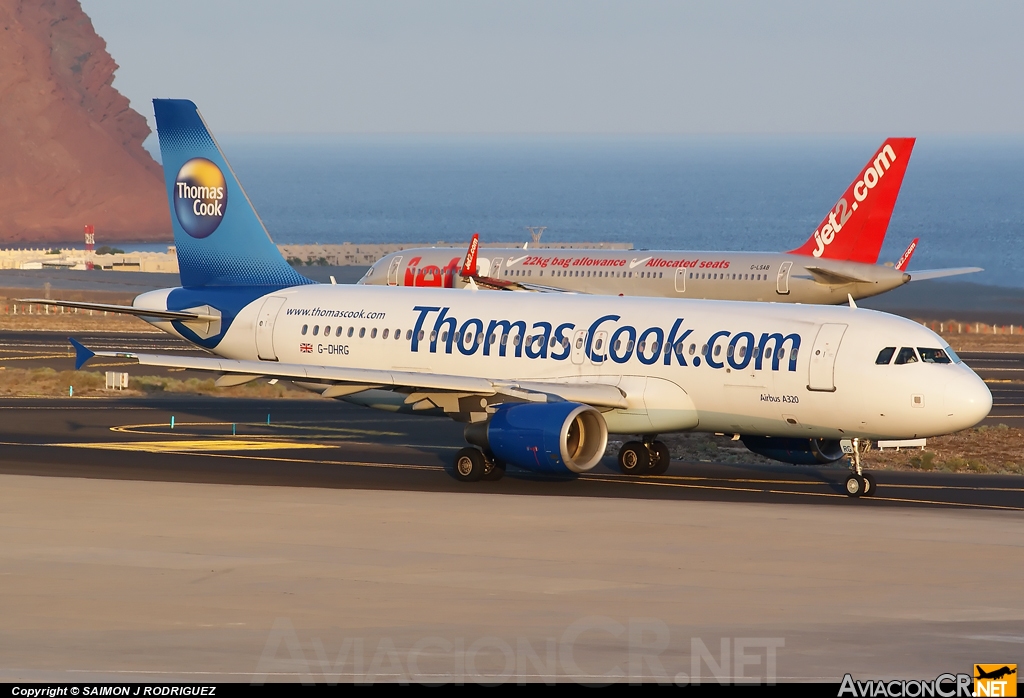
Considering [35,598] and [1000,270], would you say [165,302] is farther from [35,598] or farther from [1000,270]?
[1000,270]

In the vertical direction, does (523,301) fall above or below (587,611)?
above

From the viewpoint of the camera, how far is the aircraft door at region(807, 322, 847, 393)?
32.7 m

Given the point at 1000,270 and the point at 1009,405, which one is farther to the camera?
the point at 1000,270

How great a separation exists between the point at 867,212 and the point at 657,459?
1298 inches

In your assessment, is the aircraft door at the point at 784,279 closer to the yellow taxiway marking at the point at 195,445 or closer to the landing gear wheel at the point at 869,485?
the yellow taxiway marking at the point at 195,445

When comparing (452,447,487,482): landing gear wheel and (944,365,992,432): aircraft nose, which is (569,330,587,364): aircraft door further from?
(944,365,992,432): aircraft nose

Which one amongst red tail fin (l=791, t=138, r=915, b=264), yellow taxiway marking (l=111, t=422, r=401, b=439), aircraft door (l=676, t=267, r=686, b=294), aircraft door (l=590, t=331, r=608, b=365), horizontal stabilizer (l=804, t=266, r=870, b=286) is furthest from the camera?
aircraft door (l=676, t=267, r=686, b=294)

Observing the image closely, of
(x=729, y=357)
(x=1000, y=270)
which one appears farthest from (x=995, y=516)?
(x=1000, y=270)

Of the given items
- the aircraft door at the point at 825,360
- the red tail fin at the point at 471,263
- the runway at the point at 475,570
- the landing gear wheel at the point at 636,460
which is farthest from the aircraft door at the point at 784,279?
the aircraft door at the point at 825,360

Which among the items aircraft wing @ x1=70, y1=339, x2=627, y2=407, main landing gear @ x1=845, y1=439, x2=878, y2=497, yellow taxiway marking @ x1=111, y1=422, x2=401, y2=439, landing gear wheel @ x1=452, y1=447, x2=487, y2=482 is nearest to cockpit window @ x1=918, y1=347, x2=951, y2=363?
main landing gear @ x1=845, y1=439, x2=878, y2=497

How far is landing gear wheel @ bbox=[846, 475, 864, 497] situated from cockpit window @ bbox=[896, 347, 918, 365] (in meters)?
2.71

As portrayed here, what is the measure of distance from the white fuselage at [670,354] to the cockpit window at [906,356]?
11cm

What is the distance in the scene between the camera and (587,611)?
20906mm

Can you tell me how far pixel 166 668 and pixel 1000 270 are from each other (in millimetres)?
157996
